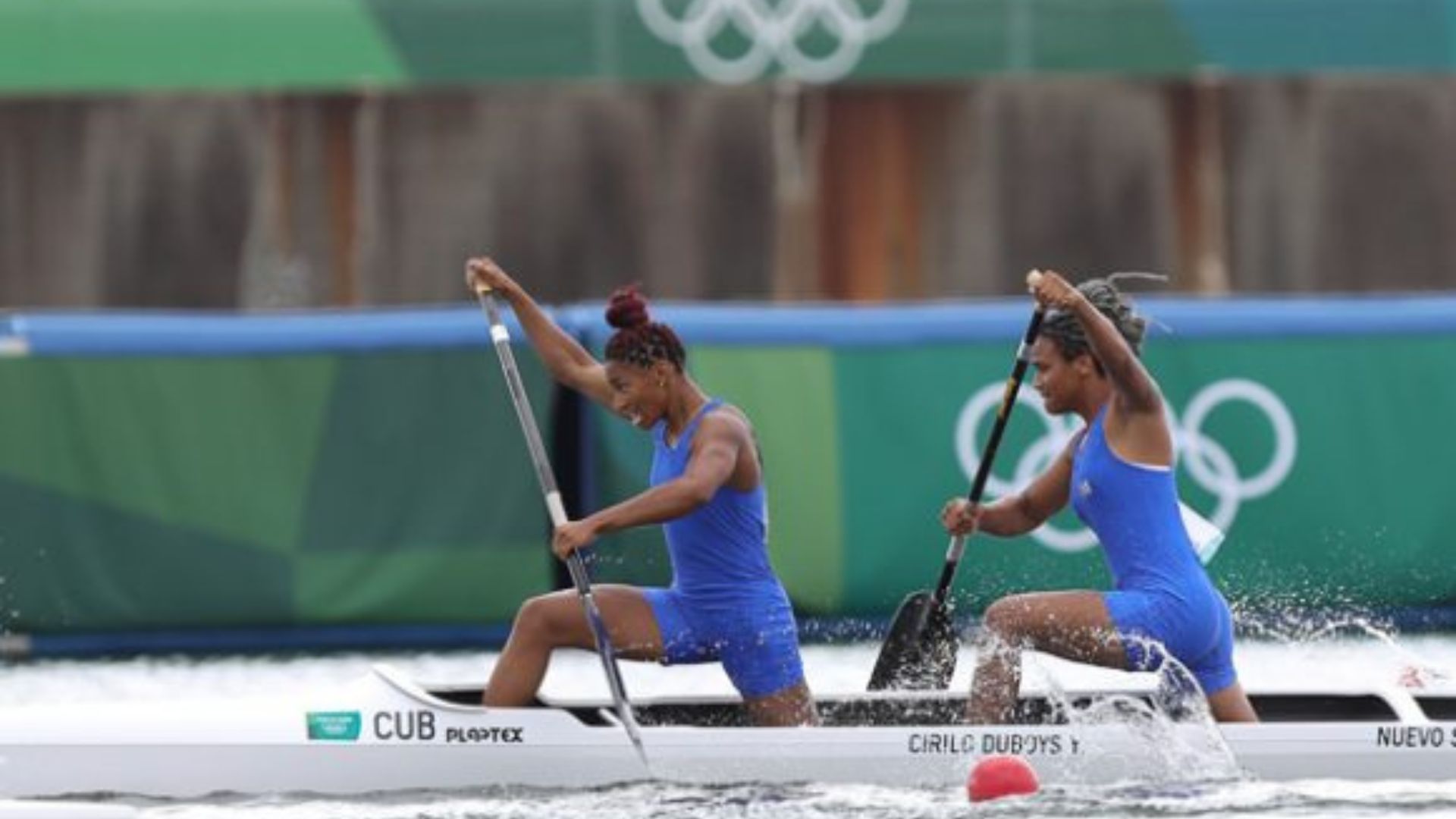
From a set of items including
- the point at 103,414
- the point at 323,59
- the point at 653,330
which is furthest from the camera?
the point at 323,59

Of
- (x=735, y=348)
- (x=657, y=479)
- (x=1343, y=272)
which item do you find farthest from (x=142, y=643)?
(x=1343, y=272)

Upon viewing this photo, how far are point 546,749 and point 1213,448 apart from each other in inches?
281

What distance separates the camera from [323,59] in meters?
26.4

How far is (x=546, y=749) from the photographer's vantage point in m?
14.3

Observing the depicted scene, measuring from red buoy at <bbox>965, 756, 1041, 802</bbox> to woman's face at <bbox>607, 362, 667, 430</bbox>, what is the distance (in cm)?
167

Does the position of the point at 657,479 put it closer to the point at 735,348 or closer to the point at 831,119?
the point at 735,348

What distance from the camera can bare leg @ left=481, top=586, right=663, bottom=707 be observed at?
559 inches

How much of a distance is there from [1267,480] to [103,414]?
19.4ft

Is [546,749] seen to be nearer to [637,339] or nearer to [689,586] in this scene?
[689,586]

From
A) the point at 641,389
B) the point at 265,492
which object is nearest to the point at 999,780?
the point at 641,389

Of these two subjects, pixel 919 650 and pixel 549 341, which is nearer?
pixel 549 341

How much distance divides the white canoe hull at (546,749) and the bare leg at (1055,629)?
354mm

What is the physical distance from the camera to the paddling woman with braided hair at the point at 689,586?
46.2 feet

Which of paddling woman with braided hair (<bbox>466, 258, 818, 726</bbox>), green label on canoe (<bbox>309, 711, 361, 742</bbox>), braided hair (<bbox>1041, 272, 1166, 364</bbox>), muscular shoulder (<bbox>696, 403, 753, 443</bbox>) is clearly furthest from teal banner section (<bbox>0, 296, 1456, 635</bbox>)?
muscular shoulder (<bbox>696, 403, 753, 443</bbox>)
